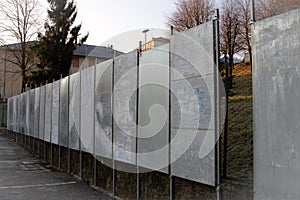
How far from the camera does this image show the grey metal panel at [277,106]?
248cm

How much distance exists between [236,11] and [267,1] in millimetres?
3174

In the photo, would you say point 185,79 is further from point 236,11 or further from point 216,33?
point 236,11

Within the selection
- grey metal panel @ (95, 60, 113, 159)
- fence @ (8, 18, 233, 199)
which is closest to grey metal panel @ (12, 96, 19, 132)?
fence @ (8, 18, 233, 199)

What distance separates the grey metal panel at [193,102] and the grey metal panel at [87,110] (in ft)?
9.78

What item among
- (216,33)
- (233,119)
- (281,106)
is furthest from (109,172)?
(281,106)

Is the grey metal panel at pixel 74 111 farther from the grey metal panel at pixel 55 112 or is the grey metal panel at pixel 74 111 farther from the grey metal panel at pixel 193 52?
the grey metal panel at pixel 193 52

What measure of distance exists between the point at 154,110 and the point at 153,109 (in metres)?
0.03

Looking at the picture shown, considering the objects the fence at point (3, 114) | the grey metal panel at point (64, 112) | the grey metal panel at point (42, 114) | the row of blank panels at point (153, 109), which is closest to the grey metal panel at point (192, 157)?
the row of blank panels at point (153, 109)

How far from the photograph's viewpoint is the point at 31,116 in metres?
12.7

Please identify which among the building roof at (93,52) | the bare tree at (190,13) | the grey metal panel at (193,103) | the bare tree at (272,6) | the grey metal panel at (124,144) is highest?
the building roof at (93,52)

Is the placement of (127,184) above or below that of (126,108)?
below

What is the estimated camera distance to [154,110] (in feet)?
14.5

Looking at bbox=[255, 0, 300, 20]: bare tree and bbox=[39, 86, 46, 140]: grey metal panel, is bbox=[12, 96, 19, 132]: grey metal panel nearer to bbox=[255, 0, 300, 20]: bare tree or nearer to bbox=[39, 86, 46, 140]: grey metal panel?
bbox=[39, 86, 46, 140]: grey metal panel

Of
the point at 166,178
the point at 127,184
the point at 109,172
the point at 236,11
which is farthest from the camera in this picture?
the point at 236,11
